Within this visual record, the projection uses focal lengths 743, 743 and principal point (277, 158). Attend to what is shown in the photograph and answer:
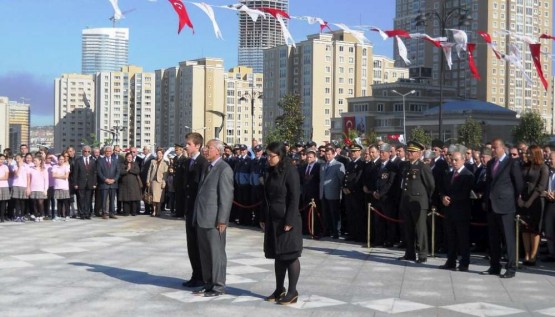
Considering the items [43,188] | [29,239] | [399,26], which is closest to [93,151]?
[43,188]

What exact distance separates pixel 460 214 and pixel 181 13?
5.98 meters

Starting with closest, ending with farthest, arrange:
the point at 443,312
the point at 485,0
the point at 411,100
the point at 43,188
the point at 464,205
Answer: the point at 443,312 < the point at 464,205 < the point at 43,188 < the point at 411,100 < the point at 485,0

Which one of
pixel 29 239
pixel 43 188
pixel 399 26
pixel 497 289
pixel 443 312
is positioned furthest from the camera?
pixel 399 26

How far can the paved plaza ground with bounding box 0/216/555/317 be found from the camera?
863 cm

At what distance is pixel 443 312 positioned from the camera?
28.2 ft

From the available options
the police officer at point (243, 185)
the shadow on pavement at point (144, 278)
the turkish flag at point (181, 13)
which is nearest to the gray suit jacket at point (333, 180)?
the police officer at point (243, 185)

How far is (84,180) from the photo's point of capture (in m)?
20.0

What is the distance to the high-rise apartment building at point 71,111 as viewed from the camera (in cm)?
17800

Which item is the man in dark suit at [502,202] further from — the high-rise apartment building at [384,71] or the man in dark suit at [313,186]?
the high-rise apartment building at [384,71]

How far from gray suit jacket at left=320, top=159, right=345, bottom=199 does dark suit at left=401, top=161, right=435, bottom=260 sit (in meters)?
3.42

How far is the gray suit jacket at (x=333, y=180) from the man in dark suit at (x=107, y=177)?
6.74m

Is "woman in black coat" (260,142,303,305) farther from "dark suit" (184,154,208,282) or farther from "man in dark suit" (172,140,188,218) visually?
"man in dark suit" (172,140,188,218)

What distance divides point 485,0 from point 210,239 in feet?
450

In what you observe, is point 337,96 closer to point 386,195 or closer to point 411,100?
point 411,100
